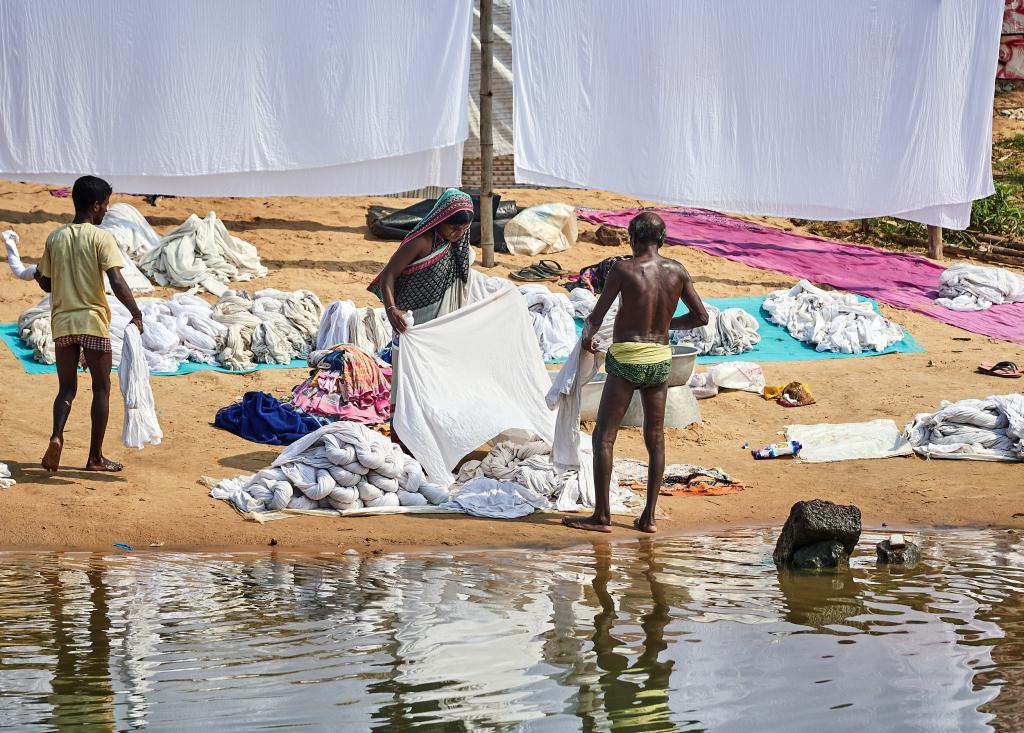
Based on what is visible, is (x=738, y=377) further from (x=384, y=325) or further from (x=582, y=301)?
(x=384, y=325)

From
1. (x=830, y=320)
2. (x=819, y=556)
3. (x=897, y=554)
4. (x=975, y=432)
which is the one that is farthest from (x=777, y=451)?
(x=830, y=320)

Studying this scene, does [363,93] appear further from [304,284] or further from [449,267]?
[449,267]

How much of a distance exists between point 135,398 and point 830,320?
6284mm

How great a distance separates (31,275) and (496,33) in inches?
306

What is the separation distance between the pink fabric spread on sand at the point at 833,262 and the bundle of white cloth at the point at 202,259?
13.7ft

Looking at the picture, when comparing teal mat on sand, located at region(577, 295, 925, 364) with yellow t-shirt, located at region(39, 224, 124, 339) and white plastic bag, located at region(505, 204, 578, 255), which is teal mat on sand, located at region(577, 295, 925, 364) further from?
yellow t-shirt, located at region(39, 224, 124, 339)

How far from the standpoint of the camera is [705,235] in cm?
1371

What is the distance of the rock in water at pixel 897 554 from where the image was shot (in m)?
5.43

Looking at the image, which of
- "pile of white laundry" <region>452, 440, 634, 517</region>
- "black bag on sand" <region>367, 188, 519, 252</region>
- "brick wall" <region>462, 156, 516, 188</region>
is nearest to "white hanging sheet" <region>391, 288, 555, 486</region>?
"pile of white laundry" <region>452, 440, 634, 517</region>

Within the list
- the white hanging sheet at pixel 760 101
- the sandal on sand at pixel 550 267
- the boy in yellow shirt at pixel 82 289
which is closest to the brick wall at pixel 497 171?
the sandal on sand at pixel 550 267

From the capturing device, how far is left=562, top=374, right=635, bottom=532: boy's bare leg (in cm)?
604

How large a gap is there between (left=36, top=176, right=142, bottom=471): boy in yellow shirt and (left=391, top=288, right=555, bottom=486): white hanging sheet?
1471 millimetres

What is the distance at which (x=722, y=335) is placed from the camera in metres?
10.1

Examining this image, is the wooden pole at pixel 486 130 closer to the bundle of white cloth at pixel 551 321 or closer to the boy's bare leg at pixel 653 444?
the bundle of white cloth at pixel 551 321
